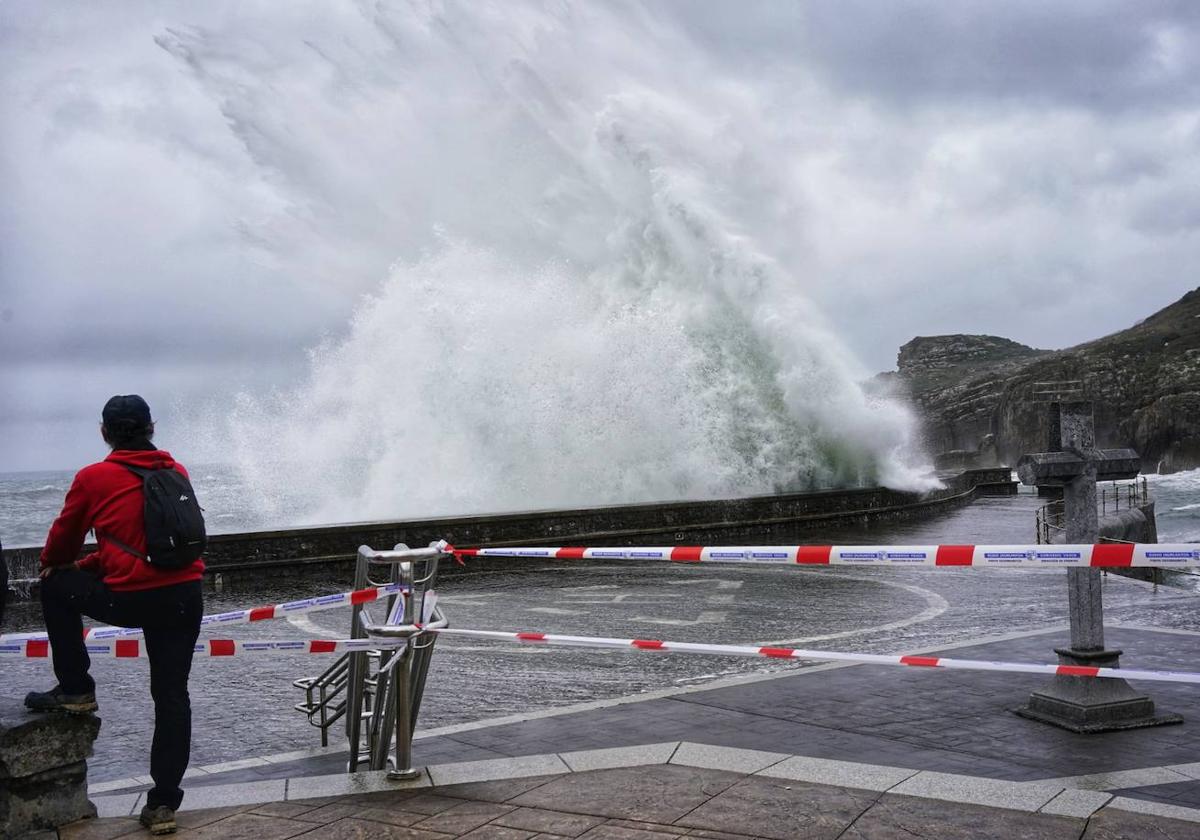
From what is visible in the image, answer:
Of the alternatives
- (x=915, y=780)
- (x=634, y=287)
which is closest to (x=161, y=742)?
(x=915, y=780)

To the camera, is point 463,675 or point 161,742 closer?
point 161,742

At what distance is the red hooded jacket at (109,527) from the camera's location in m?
4.04

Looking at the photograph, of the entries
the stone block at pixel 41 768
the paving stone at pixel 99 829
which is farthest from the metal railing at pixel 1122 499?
the stone block at pixel 41 768

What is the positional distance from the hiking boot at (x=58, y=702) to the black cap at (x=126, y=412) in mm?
1075

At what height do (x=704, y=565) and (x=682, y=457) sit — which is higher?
(x=682, y=457)

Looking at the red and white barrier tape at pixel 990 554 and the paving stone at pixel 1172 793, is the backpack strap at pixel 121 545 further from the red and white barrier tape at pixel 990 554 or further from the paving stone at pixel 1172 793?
the paving stone at pixel 1172 793

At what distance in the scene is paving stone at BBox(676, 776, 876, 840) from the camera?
376cm

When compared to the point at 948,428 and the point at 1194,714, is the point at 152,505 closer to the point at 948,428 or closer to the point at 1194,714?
the point at 1194,714

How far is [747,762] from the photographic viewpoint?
467cm

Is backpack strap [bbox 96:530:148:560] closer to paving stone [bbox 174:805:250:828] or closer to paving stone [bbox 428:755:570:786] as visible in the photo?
paving stone [bbox 174:805:250:828]

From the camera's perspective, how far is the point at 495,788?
4.42 m

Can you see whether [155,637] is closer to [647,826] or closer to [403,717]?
[403,717]

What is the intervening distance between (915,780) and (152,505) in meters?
3.28

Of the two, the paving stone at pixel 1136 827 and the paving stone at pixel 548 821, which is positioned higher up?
the paving stone at pixel 1136 827
